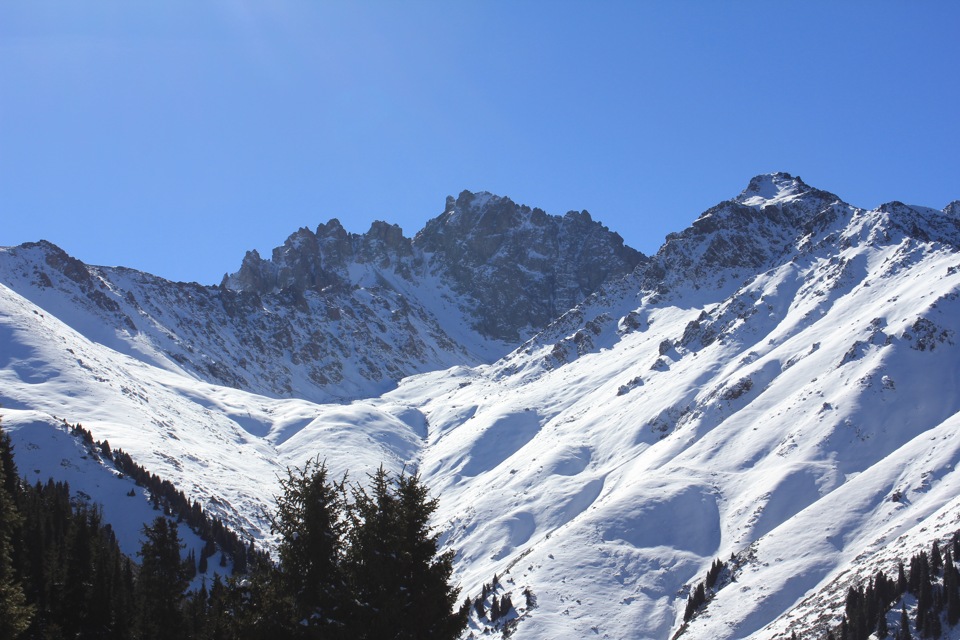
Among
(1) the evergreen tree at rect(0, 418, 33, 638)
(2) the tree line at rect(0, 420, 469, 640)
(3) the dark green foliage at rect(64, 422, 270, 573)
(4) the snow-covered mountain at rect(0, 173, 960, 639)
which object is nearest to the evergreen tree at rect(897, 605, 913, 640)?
(4) the snow-covered mountain at rect(0, 173, 960, 639)

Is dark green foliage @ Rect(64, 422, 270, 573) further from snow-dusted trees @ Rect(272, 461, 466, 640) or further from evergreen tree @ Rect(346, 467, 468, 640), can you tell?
evergreen tree @ Rect(346, 467, 468, 640)

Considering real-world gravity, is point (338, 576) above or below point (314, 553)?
below

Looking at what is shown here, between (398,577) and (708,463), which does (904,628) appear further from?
(398,577)

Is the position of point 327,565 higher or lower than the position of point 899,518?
higher

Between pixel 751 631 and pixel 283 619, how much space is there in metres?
79.7

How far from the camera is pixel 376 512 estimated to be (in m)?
23.4

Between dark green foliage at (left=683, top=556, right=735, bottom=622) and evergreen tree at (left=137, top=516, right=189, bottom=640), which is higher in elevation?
evergreen tree at (left=137, top=516, right=189, bottom=640)

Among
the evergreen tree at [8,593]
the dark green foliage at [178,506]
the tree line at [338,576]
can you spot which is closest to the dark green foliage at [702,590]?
the dark green foliage at [178,506]

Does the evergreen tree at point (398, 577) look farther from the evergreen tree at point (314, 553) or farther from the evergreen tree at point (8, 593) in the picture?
the evergreen tree at point (8, 593)

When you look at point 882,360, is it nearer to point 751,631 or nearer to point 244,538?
point 751,631

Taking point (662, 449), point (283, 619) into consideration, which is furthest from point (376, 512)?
point (662, 449)

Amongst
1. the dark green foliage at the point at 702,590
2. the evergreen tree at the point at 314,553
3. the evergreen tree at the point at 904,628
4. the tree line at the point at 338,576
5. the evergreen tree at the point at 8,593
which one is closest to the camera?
the evergreen tree at the point at 8,593

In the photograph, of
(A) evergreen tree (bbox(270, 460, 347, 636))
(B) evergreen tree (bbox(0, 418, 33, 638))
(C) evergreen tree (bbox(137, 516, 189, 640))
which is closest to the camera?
(B) evergreen tree (bbox(0, 418, 33, 638))

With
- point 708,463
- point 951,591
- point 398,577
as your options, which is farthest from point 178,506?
point 398,577
